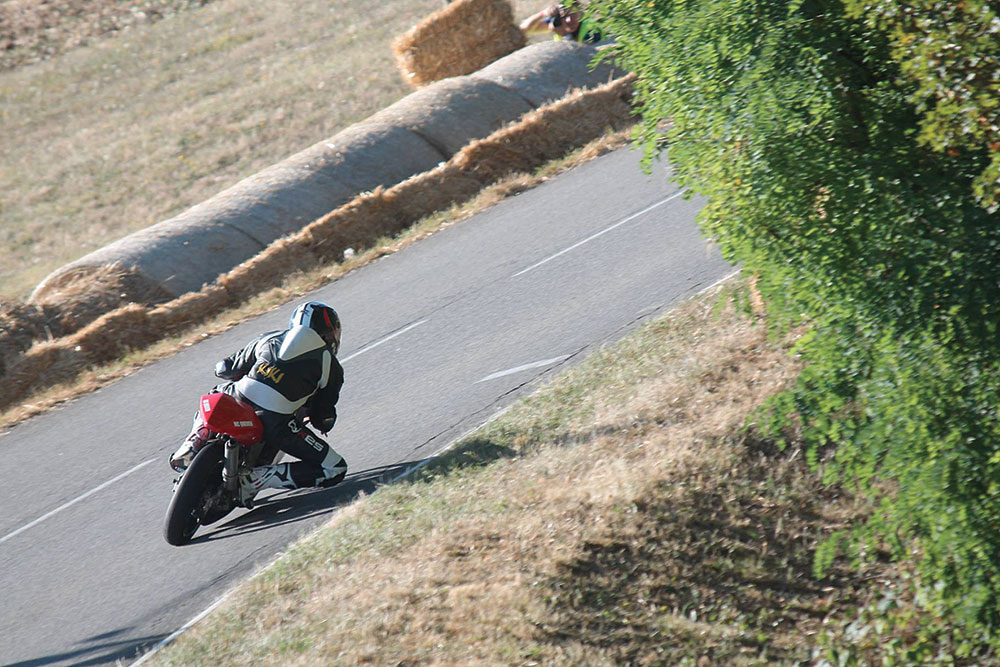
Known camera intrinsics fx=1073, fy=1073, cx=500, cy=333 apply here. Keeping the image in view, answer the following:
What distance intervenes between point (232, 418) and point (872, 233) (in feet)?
16.0

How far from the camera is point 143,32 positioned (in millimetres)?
40344

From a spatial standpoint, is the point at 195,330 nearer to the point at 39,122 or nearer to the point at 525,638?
the point at 525,638

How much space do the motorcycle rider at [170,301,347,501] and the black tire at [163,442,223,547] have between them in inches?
7.9

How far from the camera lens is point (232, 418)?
26.8ft

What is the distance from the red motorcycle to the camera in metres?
8.11

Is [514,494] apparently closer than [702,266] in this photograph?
Yes

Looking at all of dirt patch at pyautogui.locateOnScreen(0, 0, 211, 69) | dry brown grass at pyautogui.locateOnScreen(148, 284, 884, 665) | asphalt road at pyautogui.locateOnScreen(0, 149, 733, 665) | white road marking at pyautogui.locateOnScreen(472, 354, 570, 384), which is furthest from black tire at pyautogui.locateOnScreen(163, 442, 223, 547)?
dirt patch at pyautogui.locateOnScreen(0, 0, 211, 69)

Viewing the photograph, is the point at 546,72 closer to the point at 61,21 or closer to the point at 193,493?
the point at 193,493

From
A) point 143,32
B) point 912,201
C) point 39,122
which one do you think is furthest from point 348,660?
point 143,32

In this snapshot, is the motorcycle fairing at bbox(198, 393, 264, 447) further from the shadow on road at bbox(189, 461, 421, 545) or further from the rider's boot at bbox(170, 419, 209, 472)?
the shadow on road at bbox(189, 461, 421, 545)

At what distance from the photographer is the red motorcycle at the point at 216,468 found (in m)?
8.11

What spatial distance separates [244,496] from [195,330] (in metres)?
6.17

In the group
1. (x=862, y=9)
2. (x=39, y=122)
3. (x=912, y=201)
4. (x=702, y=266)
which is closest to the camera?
(x=862, y=9)

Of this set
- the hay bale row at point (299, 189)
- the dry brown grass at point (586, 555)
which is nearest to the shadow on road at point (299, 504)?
the dry brown grass at point (586, 555)
